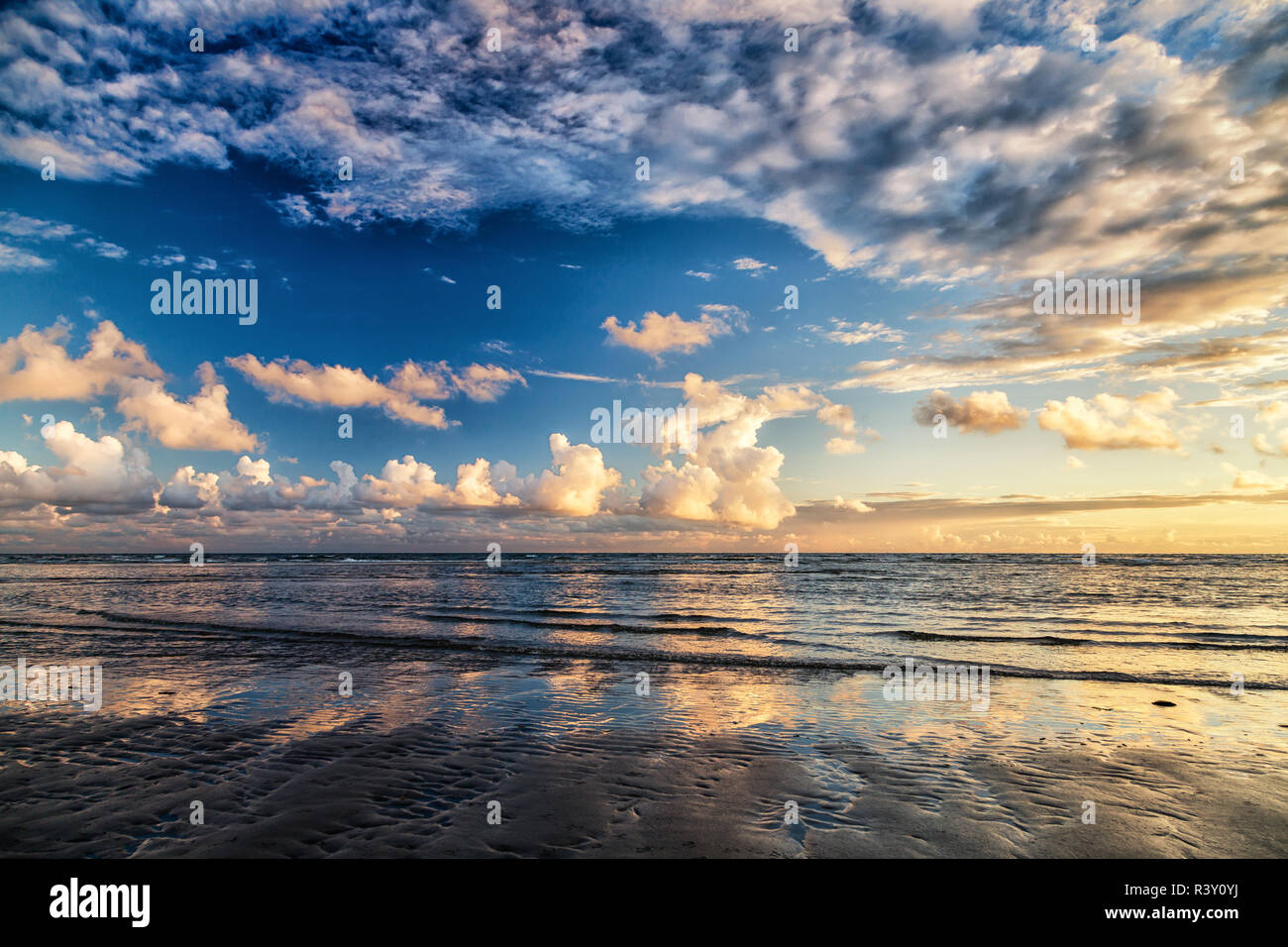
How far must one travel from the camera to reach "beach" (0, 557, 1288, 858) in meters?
6.33

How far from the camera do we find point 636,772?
330 inches

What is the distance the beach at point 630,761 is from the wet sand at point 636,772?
43 millimetres

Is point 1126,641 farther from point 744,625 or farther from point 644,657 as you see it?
point 644,657

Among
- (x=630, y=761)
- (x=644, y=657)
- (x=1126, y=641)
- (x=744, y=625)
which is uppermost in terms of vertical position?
(x=630, y=761)

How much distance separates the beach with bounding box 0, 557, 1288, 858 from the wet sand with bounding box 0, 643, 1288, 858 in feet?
0.14

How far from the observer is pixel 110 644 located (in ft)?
63.1

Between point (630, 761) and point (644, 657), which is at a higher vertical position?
point (630, 761)

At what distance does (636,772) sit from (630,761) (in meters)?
0.51

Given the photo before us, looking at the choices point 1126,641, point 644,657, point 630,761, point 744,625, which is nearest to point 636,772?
point 630,761

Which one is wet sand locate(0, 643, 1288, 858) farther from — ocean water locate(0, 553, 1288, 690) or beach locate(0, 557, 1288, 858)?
ocean water locate(0, 553, 1288, 690)

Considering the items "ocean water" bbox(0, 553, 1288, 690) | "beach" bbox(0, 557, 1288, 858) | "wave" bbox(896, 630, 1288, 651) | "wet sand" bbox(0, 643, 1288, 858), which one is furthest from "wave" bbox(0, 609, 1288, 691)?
"wave" bbox(896, 630, 1288, 651)
